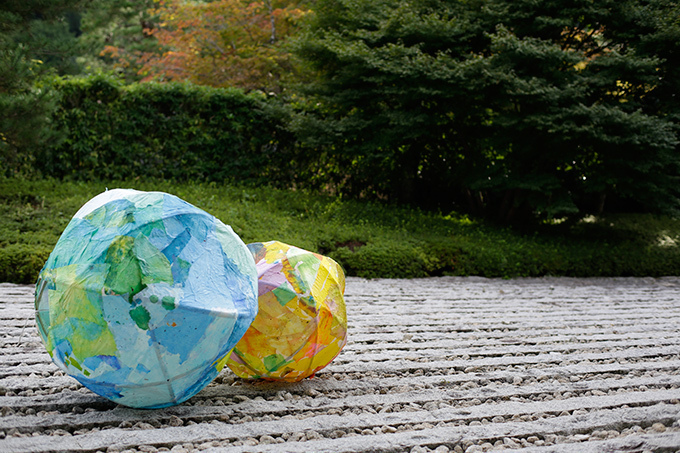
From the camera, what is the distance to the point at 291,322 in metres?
3.33

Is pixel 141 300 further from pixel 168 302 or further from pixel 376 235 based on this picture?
pixel 376 235

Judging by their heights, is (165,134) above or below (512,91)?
below

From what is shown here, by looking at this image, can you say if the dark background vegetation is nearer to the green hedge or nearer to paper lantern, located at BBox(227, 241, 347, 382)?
the green hedge

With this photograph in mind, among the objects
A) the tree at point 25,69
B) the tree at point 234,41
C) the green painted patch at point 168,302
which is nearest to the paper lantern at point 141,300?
the green painted patch at point 168,302

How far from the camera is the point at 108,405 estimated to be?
10.2 ft

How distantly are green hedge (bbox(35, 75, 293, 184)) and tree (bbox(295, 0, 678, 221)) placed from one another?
162 cm

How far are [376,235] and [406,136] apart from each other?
259 centimetres

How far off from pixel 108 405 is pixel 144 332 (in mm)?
758

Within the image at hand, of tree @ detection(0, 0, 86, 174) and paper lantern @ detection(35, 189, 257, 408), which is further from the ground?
tree @ detection(0, 0, 86, 174)

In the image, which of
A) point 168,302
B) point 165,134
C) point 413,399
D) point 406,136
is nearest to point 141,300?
point 168,302

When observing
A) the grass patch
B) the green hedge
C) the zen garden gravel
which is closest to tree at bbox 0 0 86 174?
the grass patch

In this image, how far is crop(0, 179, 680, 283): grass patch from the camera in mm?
8031

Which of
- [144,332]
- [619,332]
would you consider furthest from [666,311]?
[144,332]

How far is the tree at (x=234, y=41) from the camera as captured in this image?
15164mm
